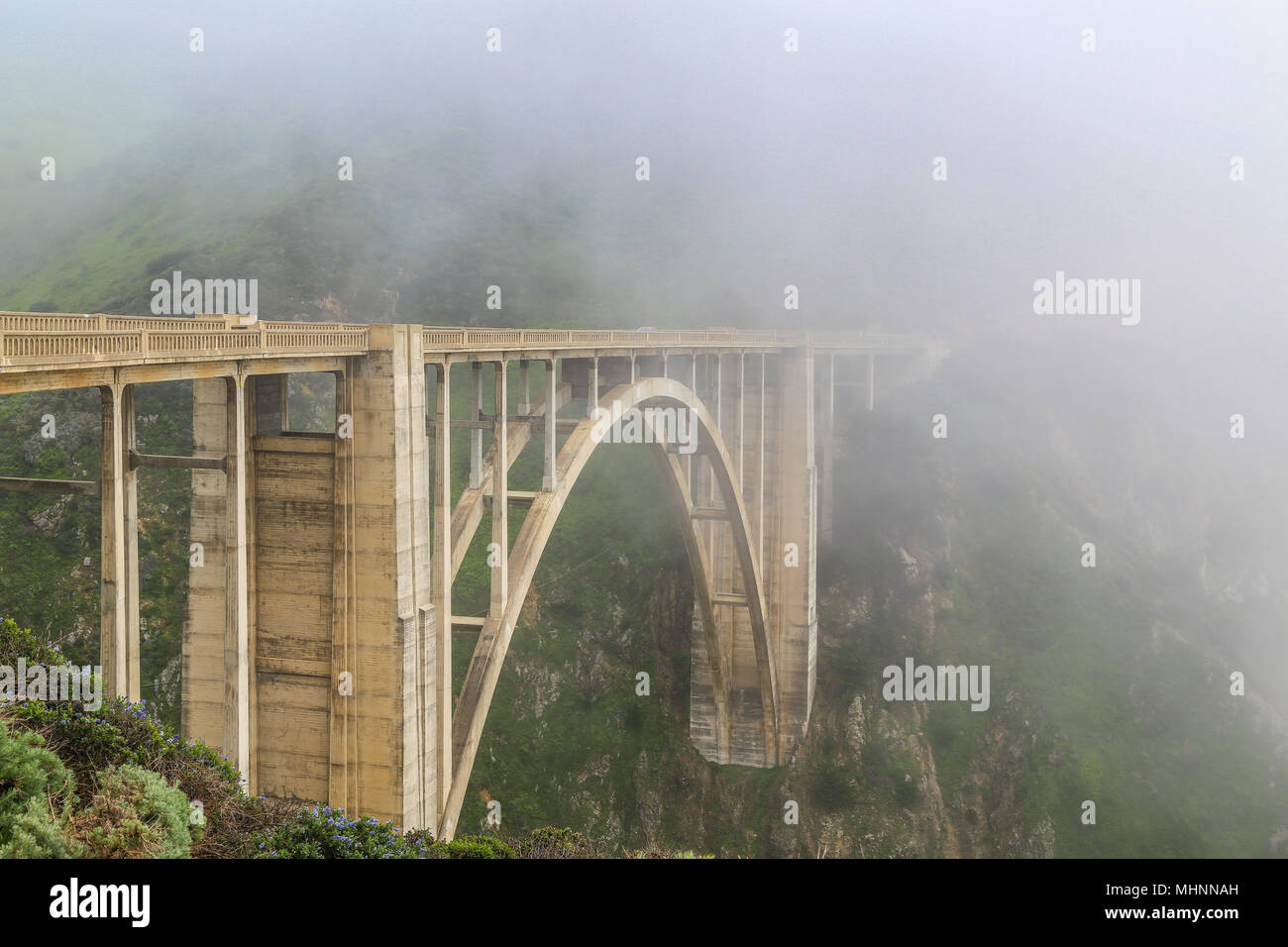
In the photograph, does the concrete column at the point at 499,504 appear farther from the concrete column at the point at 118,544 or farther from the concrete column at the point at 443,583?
the concrete column at the point at 118,544

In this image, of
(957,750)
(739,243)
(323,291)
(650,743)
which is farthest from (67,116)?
(957,750)

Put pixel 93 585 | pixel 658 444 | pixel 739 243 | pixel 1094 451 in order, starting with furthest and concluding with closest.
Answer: pixel 739 243, pixel 1094 451, pixel 93 585, pixel 658 444

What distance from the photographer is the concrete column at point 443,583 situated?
71.1 feet

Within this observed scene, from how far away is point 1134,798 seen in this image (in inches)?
1773

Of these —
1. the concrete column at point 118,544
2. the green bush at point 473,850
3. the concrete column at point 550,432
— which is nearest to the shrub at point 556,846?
the green bush at point 473,850

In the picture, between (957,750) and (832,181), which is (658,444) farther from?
(832,181)

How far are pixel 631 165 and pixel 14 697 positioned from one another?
390 ft

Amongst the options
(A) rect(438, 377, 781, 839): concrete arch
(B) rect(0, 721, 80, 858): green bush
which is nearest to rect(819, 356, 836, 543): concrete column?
(A) rect(438, 377, 781, 839): concrete arch

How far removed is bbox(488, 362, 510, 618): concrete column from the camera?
→ 22984 millimetres

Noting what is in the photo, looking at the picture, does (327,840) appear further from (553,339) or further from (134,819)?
(553,339)

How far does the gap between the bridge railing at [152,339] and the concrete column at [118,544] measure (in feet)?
2.14

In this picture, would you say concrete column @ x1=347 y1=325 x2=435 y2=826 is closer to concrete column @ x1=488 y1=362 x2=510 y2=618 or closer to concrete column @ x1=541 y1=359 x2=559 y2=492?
concrete column @ x1=488 y1=362 x2=510 y2=618

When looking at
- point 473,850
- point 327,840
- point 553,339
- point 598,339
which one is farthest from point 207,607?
point 598,339

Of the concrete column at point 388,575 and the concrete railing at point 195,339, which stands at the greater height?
the concrete railing at point 195,339
